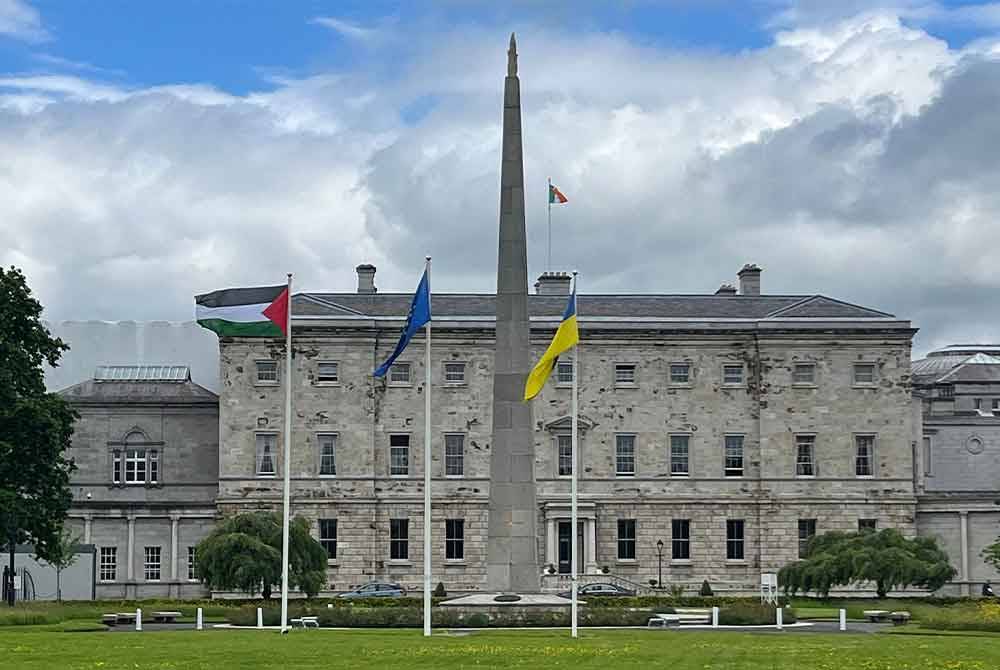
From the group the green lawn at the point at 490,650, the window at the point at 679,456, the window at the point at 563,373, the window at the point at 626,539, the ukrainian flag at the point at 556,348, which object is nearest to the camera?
the green lawn at the point at 490,650

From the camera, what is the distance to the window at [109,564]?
281ft

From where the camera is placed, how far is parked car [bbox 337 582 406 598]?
76.5 meters

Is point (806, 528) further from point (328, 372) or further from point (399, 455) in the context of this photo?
point (328, 372)

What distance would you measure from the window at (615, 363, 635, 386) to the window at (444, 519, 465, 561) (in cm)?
925

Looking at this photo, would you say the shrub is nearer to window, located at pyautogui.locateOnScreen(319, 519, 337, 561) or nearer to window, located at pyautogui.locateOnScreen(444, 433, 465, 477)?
window, located at pyautogui.locateOnScreen(444, 433, 465, 477)

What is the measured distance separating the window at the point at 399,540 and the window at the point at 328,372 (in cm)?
665

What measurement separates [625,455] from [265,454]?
15.7m

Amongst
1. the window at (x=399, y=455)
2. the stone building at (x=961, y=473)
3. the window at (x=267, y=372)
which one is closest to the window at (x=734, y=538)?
the stone building at (x=961, y=473)

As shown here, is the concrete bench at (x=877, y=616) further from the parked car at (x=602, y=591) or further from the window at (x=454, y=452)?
the window at (x=454, y=452)

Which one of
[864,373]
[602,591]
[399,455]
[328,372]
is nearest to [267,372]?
[328,372]

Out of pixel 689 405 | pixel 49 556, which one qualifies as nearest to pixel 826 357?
pixel 689 405

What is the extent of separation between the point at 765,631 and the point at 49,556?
2401 centimetres

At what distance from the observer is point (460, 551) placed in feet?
283

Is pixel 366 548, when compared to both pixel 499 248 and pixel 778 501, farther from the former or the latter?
pixel 499 248
